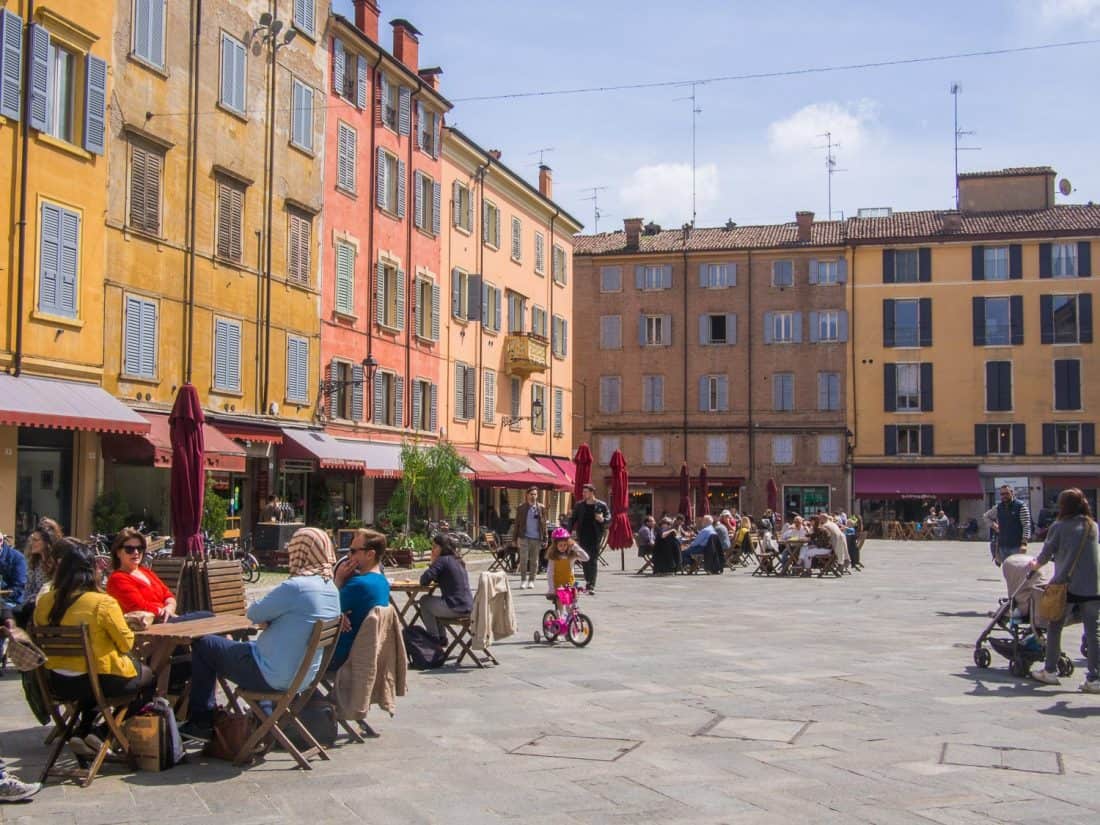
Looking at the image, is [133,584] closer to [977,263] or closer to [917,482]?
[917,482]

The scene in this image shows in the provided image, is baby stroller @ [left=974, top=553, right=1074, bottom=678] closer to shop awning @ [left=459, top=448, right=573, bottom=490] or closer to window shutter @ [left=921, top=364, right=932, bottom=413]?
shop awning @ [left=459, top=448, right=573, bottom=490]

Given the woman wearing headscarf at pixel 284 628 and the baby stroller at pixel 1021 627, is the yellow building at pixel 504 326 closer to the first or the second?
the baby stroller at pixel 1021 627

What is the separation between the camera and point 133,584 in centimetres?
920

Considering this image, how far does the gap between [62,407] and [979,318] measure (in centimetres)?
4729

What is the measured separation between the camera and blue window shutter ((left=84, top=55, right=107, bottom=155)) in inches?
861

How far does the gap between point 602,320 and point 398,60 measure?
90.7 ft

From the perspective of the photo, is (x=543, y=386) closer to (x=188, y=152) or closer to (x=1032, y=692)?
(x=188, y=152)

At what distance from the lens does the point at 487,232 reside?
137 ft

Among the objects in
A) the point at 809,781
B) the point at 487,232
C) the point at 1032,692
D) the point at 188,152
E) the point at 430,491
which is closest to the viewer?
the point at 809,781

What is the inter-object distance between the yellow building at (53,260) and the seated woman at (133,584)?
1069cm

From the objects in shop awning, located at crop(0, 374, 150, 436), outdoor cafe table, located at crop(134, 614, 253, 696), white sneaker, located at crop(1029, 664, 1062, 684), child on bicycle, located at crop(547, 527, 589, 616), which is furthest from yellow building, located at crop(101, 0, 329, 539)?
white sneaker, located at crop(1029, 664, 1062, 684)

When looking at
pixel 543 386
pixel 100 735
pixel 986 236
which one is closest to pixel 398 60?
pixel 543 386

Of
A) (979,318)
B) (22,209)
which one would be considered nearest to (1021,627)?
(22,209)

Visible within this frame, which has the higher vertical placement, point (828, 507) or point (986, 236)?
point (986, 236)
